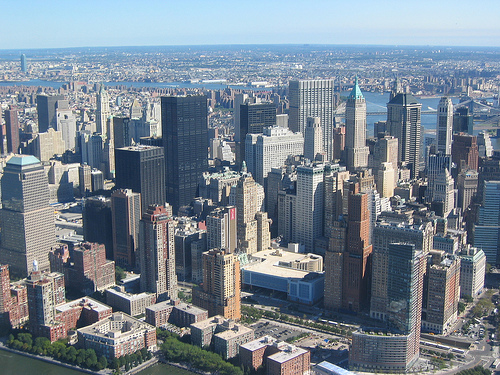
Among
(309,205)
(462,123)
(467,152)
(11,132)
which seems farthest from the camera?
A: (11,132)

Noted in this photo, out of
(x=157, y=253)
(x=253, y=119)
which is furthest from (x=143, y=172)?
(x=253, y=119)

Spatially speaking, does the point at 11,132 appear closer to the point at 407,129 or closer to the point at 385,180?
the point at 407,129

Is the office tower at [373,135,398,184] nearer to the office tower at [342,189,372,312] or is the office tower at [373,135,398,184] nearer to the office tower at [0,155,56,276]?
the office tower at [342,189,372,312]

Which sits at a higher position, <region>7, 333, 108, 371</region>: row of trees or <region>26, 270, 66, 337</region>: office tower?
<region>26, 270, 66, 337</region>: office tower

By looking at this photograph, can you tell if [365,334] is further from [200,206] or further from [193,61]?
[193,61]

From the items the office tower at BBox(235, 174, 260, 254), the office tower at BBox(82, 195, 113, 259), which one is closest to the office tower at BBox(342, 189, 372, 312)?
the office tower at BBox(235, 174, 260, 254)

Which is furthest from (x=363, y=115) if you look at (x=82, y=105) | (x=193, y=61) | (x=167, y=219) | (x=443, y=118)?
(x=193, y=61)
